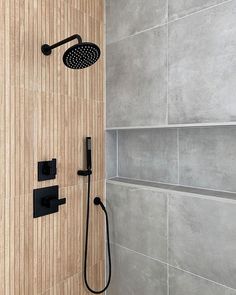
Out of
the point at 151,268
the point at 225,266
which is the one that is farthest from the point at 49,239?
the point at 225,266

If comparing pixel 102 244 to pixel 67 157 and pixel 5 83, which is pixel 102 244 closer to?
pixel 67 157

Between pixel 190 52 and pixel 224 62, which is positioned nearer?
pixel 224 62

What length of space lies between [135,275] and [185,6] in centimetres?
154

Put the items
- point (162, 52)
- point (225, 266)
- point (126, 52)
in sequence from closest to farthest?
point (225, 266)
point (162, 52)
point (126, 52)

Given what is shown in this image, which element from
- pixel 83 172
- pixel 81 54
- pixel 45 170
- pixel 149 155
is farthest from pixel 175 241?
pixel 81 54

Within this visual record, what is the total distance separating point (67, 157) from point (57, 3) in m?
0.85

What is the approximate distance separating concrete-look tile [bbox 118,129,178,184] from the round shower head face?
64 centimetres

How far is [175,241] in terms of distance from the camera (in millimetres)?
1269

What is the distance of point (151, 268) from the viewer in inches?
54.0

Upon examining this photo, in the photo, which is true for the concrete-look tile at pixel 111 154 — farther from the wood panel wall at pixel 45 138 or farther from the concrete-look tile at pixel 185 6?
the concrete-look tile at pixel 185 6

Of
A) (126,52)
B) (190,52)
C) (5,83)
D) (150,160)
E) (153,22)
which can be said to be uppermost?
(153,22)

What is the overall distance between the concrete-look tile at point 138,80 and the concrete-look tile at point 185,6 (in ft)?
0.29

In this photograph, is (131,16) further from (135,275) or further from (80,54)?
(135,275)

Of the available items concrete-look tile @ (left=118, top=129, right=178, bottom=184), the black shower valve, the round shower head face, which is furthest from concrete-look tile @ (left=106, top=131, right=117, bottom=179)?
the round shower head face
